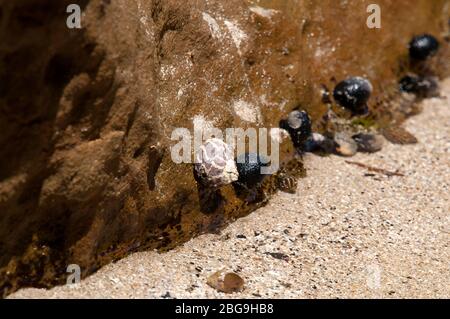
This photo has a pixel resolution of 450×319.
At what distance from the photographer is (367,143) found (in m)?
6.51

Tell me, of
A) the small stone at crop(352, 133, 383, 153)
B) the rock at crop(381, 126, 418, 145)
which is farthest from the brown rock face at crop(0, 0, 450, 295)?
the rock at crop(381, 126, 418, 145)

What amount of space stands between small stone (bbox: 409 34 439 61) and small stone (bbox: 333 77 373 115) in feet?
3.96

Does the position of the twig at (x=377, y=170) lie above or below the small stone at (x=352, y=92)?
below

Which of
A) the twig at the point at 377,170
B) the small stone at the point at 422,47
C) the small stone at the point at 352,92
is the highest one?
the small stone at the point at 422,47

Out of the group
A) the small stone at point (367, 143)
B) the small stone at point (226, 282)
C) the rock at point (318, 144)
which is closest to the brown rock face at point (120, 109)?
the rock at point (318, 144)

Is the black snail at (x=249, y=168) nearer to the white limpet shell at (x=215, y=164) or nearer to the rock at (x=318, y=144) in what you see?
the white limpet shell at (x=215, y=164)

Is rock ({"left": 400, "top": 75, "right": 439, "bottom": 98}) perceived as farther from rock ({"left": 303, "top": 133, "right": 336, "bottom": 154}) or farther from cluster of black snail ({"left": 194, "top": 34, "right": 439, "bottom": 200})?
rock ({"left": 303, "top": 133, "right": 336, "bottom": 154})

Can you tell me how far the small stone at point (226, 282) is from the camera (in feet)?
14.6

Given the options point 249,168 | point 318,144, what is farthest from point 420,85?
point 249,168

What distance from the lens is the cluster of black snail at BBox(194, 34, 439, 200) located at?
5.02 m

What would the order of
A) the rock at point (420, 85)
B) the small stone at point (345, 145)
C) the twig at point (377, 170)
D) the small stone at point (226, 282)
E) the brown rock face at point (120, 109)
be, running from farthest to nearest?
the rock at point (420, 85), the small stone at point (345, 145), the twig at point (377, 170), the small stone at point (226, 282), the brown rock face at point (120, 109)

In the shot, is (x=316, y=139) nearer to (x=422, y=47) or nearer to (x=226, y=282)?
(x=422, y=47)

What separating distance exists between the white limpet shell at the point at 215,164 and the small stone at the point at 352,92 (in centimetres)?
190

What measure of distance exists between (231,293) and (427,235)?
1.89m
